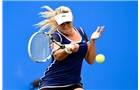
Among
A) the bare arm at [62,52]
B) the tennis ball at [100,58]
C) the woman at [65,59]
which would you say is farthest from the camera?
the tennis ball at [100,58]

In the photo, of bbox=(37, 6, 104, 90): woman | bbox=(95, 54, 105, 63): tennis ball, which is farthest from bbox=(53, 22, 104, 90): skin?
bbox=(95, 54, 105, 63): tennis ball

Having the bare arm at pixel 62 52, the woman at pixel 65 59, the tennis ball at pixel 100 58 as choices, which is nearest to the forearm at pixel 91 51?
the woman at pixel 65 59

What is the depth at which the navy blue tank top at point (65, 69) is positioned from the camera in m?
3.44

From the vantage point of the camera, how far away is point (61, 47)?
333 cm

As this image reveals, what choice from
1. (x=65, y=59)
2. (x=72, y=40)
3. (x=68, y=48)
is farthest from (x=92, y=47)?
(x=68, y=48)

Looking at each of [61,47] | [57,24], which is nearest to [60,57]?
[61,47]

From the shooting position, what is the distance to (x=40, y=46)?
136 inches

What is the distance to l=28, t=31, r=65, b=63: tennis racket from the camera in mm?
3330

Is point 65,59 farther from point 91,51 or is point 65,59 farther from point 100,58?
point 100,58

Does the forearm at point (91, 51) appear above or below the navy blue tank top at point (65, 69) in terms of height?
above

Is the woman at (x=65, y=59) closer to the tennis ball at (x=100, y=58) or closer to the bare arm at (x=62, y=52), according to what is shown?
the bare arm at (x=62, y=52)

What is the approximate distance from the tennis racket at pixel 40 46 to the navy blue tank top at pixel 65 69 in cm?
7
